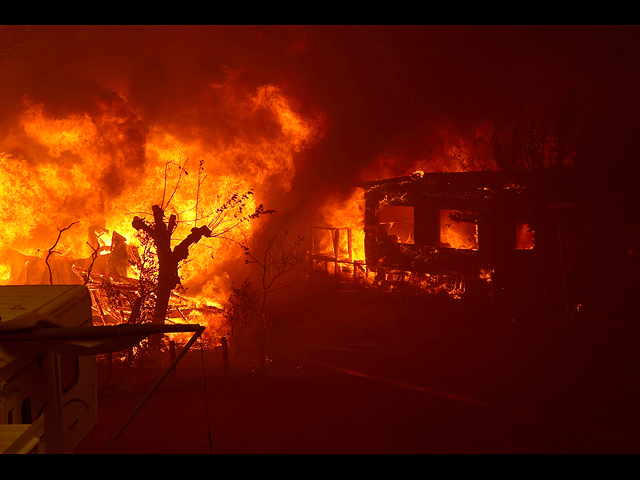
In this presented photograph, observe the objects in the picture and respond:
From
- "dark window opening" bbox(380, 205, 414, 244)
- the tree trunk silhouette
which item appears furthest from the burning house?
the tree trunk silhouette

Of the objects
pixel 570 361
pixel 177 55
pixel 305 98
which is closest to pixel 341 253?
pixel 305 98

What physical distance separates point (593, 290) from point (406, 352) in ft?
21.8

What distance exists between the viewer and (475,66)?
29.1 meters

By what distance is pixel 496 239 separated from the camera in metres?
17.0

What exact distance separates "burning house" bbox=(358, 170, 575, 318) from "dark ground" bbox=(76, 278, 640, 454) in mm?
1187

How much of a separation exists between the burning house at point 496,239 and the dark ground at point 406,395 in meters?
1.19

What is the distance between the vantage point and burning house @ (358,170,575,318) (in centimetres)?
1577

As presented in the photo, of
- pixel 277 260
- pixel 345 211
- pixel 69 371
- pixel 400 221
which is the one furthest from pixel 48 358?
pixel 345 211

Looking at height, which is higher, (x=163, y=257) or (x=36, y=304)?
(x=163, y=257)

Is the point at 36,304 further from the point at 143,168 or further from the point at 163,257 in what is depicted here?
the point at 143,168

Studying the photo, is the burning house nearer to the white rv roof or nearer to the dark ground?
the dark ground

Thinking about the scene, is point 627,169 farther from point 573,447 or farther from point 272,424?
point 272,424

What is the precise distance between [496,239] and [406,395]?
8.71m

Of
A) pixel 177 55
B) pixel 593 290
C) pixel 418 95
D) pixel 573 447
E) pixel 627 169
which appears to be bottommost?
pixel 573 447
